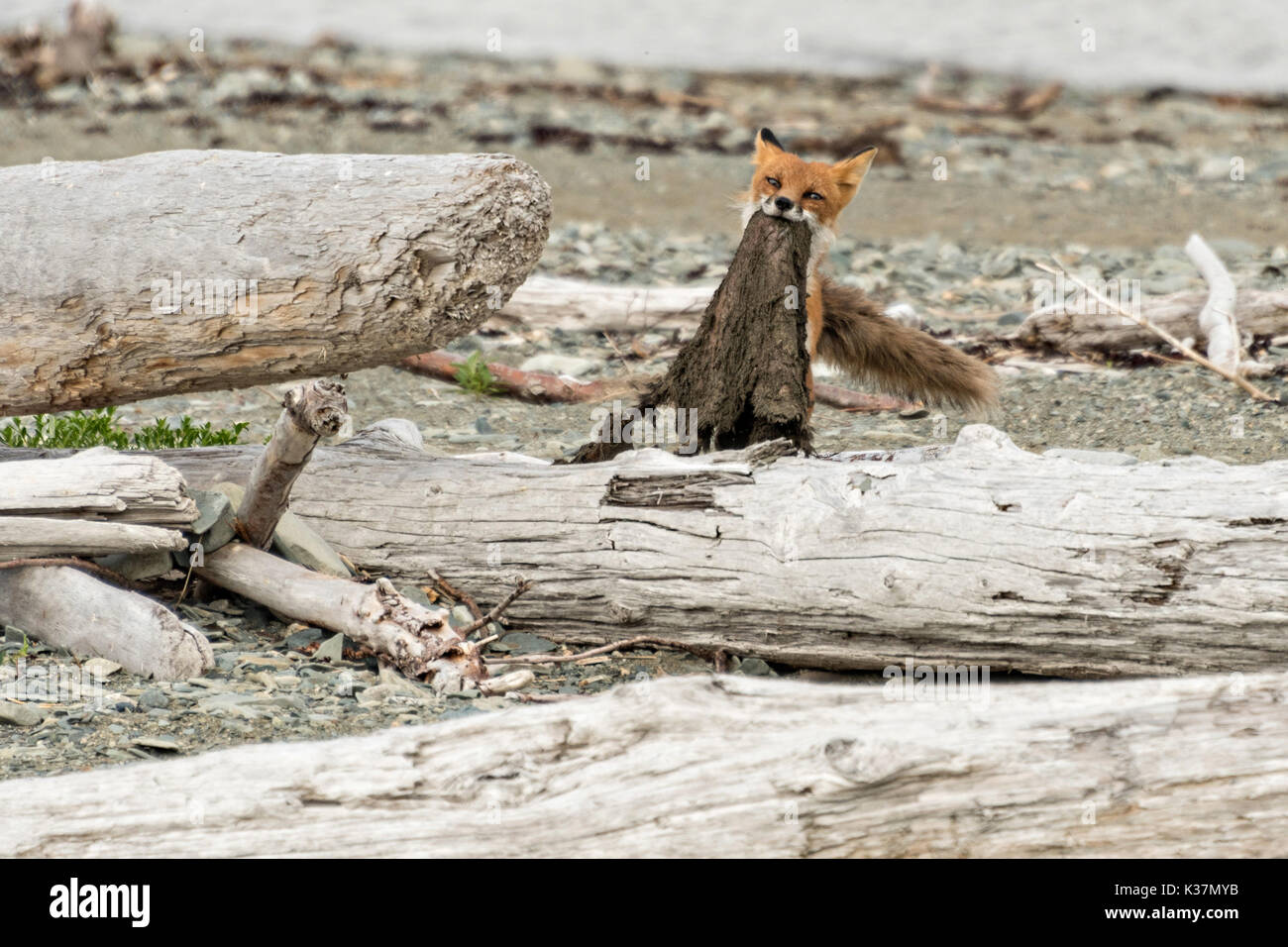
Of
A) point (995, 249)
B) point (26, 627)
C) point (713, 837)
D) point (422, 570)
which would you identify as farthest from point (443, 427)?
point (995, 249)

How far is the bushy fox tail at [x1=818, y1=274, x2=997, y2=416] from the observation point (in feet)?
21.6

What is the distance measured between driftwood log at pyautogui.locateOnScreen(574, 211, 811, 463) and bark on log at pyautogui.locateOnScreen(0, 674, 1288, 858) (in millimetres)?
2739

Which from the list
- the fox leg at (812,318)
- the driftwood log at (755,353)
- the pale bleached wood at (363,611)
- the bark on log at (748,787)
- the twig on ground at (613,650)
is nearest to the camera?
the bark on log at (748,787)

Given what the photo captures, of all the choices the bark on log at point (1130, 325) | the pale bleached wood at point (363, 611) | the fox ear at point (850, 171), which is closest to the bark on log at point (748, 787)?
the pale bleached wood at point (363, 611)

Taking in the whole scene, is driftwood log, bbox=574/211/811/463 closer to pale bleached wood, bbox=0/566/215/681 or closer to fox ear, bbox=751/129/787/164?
fox ear, bbox=751/129/787/164

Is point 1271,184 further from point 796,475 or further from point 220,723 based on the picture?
point 220,723

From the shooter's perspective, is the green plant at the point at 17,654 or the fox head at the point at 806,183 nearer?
the green plant at the point at 17,654

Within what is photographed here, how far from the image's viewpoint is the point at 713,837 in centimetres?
304

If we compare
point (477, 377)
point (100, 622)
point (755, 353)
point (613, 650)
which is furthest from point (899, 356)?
point (100, 622)

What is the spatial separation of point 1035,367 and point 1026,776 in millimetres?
7089

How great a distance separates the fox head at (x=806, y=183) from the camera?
673 cm

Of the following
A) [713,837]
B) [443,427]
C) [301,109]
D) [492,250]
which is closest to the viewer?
[713,837]

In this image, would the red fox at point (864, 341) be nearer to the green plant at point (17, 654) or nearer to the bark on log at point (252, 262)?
the bark on log at point (252, 262)

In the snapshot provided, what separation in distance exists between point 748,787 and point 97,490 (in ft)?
9.75
